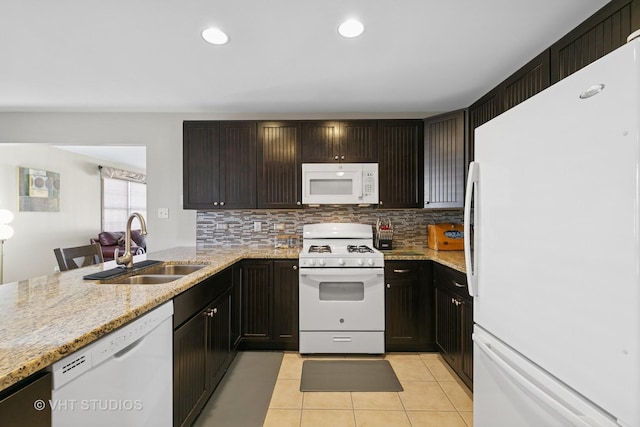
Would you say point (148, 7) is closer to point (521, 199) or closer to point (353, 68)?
point (353, 68)

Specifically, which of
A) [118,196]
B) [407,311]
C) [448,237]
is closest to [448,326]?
[407,311]

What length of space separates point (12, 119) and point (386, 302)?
436 cm

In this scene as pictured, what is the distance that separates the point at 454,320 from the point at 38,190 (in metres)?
6.36

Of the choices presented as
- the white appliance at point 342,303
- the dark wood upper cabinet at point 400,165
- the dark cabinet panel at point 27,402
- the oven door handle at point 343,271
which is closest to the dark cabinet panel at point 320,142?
the dark wood upper cabinet at point 400,165

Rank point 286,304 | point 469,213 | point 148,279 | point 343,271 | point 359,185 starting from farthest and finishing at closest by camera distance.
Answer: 1. point 359,185
2. point 286,304
3. point 343,271
4. point 148,279
5. point 469,213

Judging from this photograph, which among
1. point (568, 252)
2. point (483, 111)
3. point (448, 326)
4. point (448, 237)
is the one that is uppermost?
point (483, 111)

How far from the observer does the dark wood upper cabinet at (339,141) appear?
2.95 metres

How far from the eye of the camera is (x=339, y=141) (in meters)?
2.96

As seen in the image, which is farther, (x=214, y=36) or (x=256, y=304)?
(x=256, y=304)

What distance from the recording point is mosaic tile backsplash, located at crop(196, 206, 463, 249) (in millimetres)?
3238

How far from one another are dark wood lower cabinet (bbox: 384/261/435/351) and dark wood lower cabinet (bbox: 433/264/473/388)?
90mm

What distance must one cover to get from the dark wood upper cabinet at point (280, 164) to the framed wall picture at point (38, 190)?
433 centimetres

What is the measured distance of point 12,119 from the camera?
3203mm

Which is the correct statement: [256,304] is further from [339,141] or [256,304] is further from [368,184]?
[339,141]
